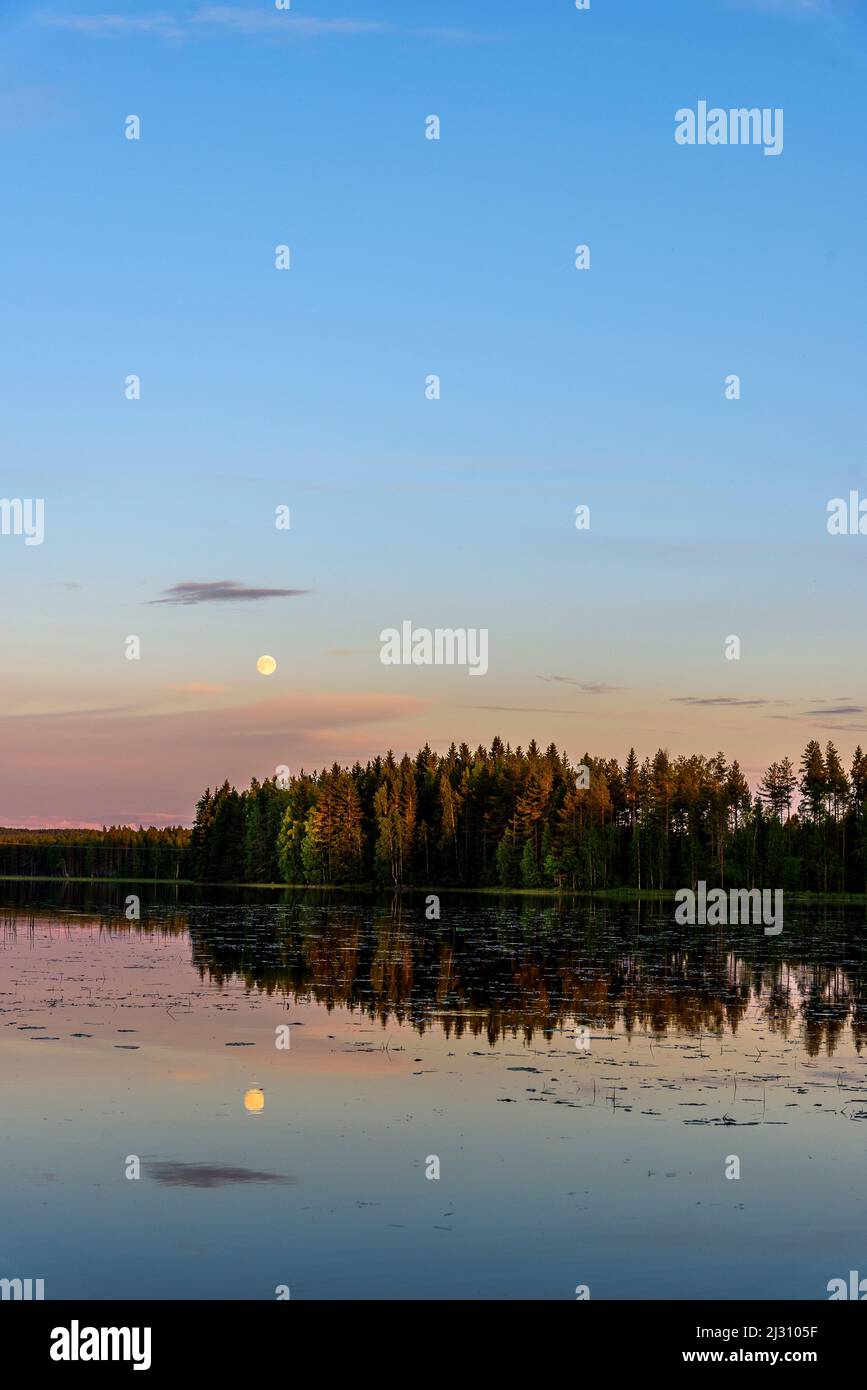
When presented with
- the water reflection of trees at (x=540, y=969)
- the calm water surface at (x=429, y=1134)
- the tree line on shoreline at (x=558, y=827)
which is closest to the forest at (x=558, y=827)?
the tree line on shoreline at (x=558, y=827)

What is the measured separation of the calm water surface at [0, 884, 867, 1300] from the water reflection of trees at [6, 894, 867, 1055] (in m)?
0.26

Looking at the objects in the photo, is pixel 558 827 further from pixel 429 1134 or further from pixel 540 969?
pixel 429 1134

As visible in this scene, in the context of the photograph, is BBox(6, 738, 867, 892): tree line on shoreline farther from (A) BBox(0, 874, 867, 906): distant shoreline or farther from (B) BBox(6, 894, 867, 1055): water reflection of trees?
(B) BBox(6, 894, 867, 1055): water reflection of trees

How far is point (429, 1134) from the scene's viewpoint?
20469 millimetres

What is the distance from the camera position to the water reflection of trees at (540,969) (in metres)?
33.1

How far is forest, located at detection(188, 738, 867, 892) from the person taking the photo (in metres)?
133

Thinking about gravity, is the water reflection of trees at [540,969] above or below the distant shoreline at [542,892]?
above

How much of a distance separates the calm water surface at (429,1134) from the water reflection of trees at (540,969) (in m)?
0.26

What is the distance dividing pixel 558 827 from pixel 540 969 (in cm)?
9781

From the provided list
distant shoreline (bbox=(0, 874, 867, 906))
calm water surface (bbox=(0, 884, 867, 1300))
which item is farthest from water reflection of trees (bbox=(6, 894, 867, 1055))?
distant shoreline (bbox=(0, 874, 867, 906))

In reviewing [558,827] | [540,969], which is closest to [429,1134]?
[540,969]

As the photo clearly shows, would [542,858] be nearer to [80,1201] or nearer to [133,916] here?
[133,916]

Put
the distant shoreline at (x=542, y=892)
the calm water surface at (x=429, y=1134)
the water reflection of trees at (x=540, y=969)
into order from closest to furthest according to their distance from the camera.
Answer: the calm water surface at (x=429, y=1134)
the water reflection of trees at (x=540, y=969)
the distant shoreline at (x=542, y=892)

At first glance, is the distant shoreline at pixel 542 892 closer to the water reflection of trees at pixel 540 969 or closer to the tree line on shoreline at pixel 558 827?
the tree line on shoreline at pixel 558 827
